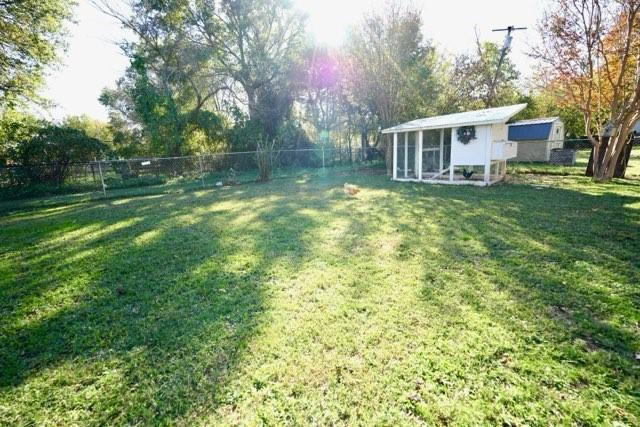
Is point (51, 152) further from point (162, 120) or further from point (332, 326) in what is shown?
point (332, 326)

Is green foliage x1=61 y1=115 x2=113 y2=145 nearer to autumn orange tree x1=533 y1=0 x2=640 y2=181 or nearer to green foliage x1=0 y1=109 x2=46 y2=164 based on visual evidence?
green foliage x1=0 y1=109 x2=46 y2=164

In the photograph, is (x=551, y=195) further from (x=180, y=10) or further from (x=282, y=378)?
(x=180, y=10)

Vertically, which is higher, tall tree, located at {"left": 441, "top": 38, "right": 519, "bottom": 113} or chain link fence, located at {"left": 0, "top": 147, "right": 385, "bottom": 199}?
tall tree, located at {"left": 441, "top": 38, "right": 519, "bottom": 113}

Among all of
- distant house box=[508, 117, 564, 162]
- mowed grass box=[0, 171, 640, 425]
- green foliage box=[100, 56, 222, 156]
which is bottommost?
mowed grass box=[0, 171, 640, 425]

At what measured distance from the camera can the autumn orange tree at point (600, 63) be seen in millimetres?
8586

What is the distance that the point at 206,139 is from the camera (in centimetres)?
1761

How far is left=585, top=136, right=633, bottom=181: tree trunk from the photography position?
31.4 ft

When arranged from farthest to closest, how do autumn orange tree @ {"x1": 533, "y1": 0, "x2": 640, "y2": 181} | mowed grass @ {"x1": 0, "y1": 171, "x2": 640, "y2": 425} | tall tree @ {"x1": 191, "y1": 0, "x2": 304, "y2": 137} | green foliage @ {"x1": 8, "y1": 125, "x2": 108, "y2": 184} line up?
tall tree @ {"x1": 191, "y1": 0, "x2": 304, "y2": 137}, green foliage @ {"x1": 8, "y1": 125, "x2": 108, "y2": 184}, autumn orange tree @ {"x1": 533, "y1": 0, "x2": 640, "y2": 181}, mowed grass @ {"x1": 0, "y1": 171, "x2": 640, "y2": 425}

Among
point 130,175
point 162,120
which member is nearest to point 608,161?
point 162,120

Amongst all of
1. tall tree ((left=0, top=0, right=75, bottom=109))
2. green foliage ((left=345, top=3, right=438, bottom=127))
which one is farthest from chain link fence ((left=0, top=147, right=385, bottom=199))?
tall tree ((left=0, top=0, right=75, bottom=109))

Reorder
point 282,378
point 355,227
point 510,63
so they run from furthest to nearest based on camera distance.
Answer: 1. point 510,63
2. point 355,227
3. point 282,378

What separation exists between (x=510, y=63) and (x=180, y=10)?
25.8 meters

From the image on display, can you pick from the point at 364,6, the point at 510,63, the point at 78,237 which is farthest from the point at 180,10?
the point at 510,63

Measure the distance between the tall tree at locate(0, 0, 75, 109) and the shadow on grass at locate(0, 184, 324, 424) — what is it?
12.9 meters
